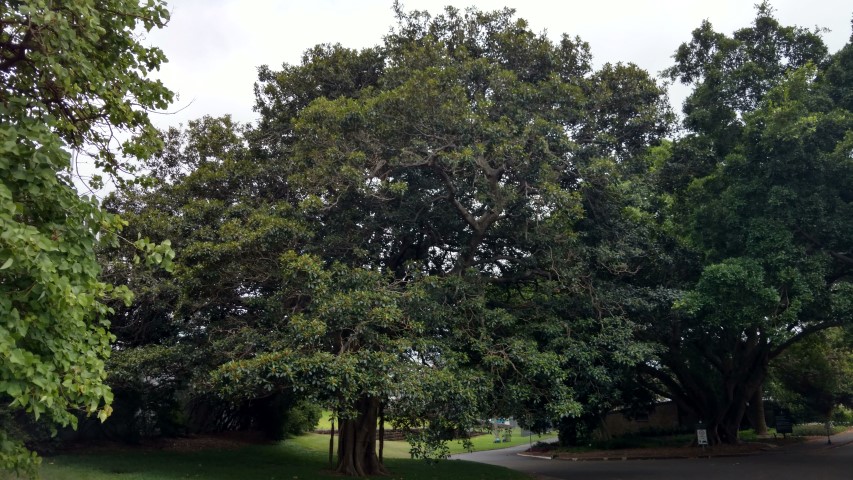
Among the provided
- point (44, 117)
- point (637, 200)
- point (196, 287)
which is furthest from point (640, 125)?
point (44, 117)

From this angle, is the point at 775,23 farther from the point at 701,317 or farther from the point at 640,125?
the point at 701,317

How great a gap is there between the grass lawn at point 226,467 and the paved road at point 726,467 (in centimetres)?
270

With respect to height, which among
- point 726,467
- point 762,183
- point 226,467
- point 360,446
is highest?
point 762,183

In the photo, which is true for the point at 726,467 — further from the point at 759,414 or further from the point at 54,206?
the point at 54,206

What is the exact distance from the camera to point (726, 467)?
18.5 meters

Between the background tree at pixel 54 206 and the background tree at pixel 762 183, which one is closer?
the background tree at pixel 54 206

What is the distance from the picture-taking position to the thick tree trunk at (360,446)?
610 inches

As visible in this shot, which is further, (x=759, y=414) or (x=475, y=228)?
(x=759, y=414)

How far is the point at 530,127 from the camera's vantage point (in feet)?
45.8

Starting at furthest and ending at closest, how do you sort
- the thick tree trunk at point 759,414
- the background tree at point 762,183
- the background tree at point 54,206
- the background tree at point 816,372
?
the thick tree trunk at point 759,414 → the background tree at point 816,372 → the background tree at point 762,183 → the background tree at point 54,206

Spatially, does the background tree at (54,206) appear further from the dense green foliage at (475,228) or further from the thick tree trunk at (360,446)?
the thick tree trunk at (360,446)

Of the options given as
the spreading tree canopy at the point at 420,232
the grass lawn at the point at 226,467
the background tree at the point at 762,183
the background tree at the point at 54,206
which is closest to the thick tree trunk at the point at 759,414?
the background tree at the point at 762,183

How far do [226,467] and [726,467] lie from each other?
542 inches

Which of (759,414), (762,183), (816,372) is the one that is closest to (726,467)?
(762,183)
